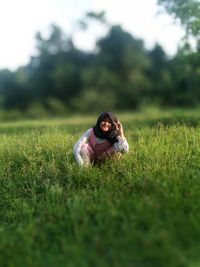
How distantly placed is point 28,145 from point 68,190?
2251mm

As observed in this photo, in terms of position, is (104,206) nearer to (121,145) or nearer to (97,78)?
(121,145)

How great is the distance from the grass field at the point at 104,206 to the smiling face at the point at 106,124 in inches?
22.1

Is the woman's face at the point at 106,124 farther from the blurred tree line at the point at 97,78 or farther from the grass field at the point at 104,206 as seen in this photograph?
the blurred tree line at the point at 97,78

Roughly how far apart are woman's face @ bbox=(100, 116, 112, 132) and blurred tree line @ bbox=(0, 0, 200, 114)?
3891cm

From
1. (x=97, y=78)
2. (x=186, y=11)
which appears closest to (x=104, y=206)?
(x=186, y=11)

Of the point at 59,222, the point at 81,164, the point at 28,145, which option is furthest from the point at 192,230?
the point at 28,145

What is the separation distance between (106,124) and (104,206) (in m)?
2.11

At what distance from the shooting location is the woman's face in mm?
7570

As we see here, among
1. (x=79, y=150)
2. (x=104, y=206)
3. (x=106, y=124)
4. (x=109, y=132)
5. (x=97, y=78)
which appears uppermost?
(x=97, y=78)

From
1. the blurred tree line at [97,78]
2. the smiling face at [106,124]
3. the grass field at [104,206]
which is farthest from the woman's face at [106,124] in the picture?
the blurred tree line at [97,78]

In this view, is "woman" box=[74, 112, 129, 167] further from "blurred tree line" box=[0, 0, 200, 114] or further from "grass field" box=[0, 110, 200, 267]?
"blurred tree line" box=[0, 0, 200, 114]

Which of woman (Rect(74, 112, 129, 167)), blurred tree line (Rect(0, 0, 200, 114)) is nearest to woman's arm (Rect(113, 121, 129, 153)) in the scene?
woman (Rect(74, 112, 129, 167))

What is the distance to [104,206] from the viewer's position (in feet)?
18.8

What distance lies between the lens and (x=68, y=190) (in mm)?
6734
